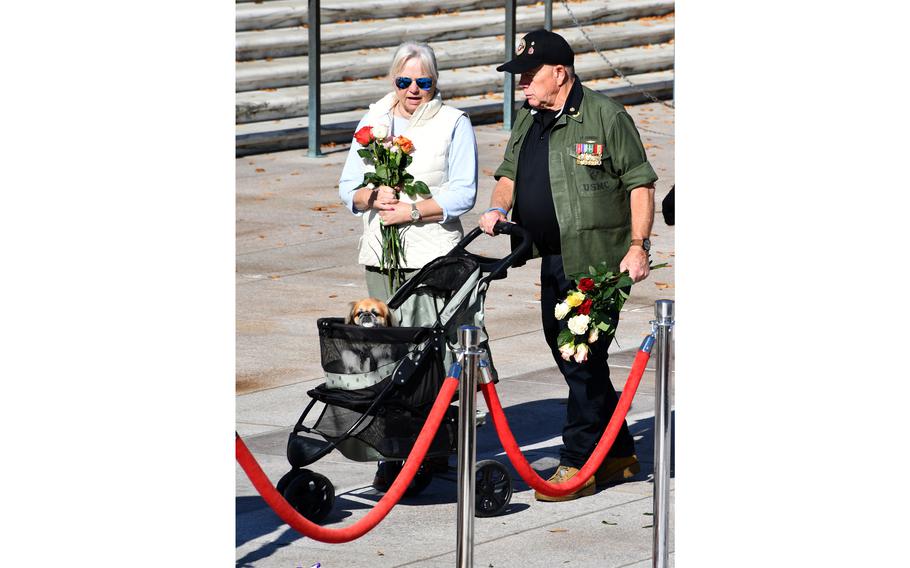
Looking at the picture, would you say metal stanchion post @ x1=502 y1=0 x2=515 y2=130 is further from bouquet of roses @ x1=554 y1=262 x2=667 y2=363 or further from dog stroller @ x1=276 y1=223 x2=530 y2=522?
dog stroller @ x1=276 y1=223 x2=530 y2=522

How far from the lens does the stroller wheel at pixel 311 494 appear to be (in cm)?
700

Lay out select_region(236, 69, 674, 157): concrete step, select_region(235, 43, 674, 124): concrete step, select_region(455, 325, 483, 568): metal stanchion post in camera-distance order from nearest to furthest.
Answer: select_region(455, 325, 483, 568): metal stanchion post < select_region(236, 69, 674, 157): concrete step < select_region(235, 43, 674, 124): concrete step

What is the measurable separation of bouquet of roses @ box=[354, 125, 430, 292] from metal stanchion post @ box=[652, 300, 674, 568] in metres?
1.68

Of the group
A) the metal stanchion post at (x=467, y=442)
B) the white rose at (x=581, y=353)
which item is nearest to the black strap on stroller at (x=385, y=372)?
the white rose at (x=581, y=353)

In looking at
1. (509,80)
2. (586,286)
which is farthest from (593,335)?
(509,80)

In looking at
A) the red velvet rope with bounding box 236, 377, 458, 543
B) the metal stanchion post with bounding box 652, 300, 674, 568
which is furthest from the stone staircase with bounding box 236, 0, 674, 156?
the red velvet rope with bounding box 236, 377, 458, 543

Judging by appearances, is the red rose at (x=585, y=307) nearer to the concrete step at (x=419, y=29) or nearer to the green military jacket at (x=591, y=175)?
the green military jacket at (x=591, y=175)

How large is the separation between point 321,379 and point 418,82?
253cm

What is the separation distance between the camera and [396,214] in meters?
7.55

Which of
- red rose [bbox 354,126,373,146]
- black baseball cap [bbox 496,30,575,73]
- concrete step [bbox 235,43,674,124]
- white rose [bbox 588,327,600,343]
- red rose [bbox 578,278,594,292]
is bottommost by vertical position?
white rose [bbox 588,327,600,343]

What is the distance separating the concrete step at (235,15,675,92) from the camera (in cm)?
1884

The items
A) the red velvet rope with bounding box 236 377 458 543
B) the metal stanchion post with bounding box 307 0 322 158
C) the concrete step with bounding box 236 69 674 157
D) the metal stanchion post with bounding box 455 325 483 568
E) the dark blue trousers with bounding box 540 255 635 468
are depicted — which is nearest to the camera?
the red velvet rope with bounding box 236 377 458 543
